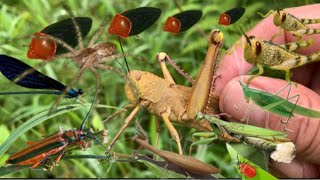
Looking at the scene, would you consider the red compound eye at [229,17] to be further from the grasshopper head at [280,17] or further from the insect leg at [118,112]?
the insect leg at [118,112]

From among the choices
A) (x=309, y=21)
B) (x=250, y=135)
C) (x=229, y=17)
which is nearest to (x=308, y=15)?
(x=309, y=21)

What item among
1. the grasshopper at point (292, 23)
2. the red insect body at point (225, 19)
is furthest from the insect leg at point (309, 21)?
the red insect body at point (225, 19)

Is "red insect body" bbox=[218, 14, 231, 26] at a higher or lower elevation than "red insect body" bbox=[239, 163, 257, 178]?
higher

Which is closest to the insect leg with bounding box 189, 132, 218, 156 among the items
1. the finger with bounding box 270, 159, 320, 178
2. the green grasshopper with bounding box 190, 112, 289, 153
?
the green grasshopper with bounding box 190, 112, 289, 153

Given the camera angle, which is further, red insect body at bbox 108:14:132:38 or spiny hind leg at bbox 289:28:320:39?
spiny hind leg at bbox 289:28:320:39

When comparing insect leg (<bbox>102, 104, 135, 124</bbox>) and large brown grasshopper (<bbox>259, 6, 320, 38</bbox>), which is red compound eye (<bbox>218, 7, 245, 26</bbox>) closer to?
large brown grasshopper (<bbox>259, 6, 320, 38</bbox>)

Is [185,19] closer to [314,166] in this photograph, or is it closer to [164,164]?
[164,164]

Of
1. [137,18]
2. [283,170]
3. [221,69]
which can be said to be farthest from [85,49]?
[283,170]
